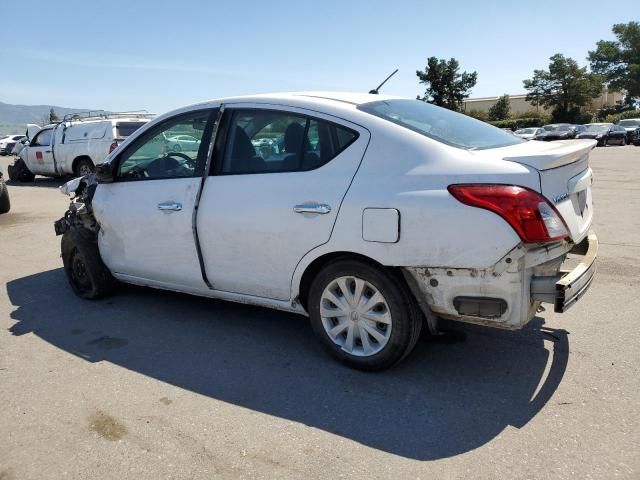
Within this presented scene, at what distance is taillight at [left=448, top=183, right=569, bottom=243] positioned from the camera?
9.46 feet

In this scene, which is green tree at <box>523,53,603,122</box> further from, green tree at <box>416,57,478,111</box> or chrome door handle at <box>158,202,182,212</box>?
chrome door handle at <box>158,202,182,212</box>

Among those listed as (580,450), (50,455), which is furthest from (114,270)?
(580,450)

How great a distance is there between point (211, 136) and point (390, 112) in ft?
4.48

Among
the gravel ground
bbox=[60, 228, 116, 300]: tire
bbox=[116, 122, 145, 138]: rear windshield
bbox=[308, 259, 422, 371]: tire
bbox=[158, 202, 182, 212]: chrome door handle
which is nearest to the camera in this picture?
the gravel ground

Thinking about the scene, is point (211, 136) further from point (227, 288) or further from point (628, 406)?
point (628, 406)

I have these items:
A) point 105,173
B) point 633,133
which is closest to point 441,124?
point 105,173

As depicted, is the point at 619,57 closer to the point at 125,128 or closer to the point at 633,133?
the point at 633,133

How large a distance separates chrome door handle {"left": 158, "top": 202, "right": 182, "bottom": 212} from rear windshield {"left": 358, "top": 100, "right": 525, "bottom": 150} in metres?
1.57

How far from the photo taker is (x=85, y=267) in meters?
5.09

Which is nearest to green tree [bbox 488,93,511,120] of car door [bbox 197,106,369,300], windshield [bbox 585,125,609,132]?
windshield [bbox 585,125,609,132]

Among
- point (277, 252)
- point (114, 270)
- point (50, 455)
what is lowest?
point (50, 455)

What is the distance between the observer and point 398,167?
325 centimetres

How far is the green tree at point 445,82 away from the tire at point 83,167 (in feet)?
174

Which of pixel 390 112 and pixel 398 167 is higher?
pixel 390 112
